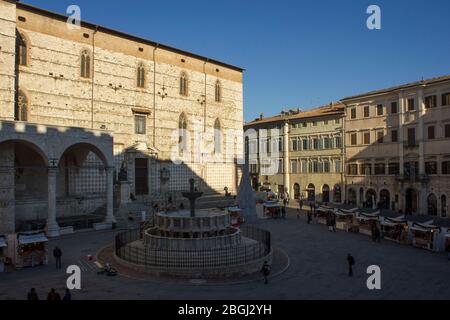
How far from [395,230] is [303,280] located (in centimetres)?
1156

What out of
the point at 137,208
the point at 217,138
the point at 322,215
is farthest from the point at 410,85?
the point at 137,208

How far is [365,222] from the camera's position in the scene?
87.9 ft

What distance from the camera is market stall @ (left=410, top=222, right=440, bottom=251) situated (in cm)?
2105

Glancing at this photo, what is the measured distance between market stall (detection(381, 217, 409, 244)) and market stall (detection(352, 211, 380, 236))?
2.77 ft

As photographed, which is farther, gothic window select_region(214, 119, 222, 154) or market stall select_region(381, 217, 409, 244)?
gothic window select_region(214, 119, 222, 154)

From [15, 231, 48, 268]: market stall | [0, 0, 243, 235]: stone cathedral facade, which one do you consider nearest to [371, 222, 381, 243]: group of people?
[0, 0, 243, 235]: stone cathedral facade

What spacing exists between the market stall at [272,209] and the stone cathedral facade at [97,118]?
884cm

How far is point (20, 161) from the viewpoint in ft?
86.8

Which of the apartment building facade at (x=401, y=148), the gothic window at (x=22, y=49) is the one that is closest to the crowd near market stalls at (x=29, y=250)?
the gothic window at (x=22, y=49)

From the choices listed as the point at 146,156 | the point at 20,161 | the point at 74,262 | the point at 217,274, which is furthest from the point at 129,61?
the point at 217,274

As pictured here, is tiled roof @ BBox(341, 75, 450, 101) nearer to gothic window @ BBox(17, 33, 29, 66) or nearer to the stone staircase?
the stone staircase

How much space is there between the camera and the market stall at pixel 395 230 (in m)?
23.0

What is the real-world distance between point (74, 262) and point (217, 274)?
6.77 meters
